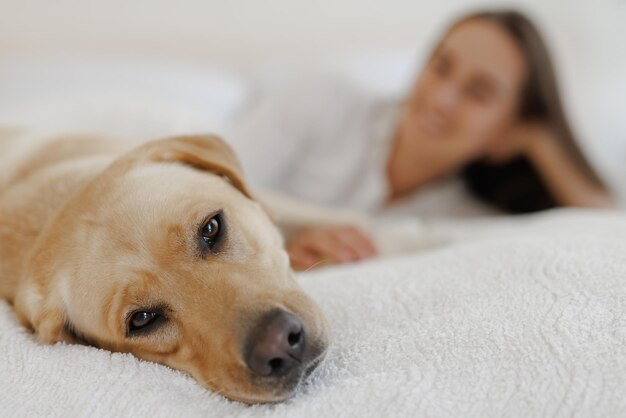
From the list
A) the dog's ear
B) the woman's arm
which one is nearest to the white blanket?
the dog's ear

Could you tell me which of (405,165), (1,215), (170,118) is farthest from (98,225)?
(405,165)

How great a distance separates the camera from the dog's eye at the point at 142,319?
57.2 inches

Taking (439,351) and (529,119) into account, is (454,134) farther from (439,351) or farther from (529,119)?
(439,351)

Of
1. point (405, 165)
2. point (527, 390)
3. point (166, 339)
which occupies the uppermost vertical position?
point (527, 390)

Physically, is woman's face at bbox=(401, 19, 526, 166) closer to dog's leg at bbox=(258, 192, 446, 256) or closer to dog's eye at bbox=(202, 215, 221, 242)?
dog's leg at bbox=(258, 192, 446, 256)

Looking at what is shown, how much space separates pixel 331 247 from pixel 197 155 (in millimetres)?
754

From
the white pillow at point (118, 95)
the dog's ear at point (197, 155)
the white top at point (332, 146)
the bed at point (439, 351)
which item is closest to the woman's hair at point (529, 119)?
the white top at point (332, 146)

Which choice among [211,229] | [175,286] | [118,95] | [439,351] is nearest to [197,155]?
[211,229]

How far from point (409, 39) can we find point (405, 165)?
2.00 m

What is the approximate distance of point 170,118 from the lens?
2.92m

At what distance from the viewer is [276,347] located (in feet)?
4.09

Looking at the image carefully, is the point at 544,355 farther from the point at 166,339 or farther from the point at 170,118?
the point at 170,118

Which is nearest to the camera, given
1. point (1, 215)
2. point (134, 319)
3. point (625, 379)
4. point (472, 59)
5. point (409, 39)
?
point (625, 379)

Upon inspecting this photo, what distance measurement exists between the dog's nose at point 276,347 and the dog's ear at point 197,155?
612 millimetres
